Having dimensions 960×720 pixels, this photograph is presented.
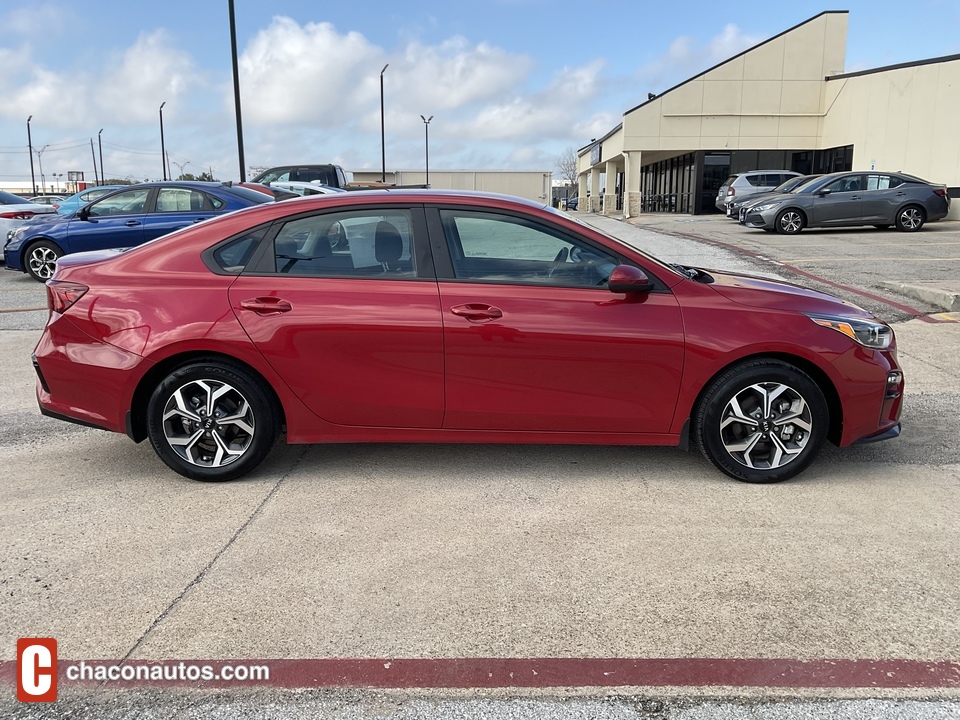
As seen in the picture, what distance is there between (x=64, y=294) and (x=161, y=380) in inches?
28.6

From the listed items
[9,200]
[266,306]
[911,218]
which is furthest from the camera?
[911,218]

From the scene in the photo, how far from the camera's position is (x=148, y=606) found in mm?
3055

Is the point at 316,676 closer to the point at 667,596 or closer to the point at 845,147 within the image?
the point at 667,596

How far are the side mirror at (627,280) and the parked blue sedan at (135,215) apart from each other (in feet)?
28.1

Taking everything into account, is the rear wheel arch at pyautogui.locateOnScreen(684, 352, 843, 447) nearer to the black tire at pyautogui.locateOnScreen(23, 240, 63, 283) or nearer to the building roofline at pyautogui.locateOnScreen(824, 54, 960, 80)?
the black tire at pyautogui.locateOnScreen(23, 240, 63, 283)

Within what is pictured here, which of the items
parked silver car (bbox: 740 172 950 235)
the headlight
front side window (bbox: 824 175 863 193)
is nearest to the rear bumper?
the headlight

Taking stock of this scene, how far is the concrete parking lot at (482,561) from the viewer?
9.09 ft

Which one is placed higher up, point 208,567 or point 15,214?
point 15,214

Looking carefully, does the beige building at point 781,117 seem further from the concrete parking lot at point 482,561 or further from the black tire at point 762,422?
the concrete parking lot at point 482,561

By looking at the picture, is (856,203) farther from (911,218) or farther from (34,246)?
(34,246)

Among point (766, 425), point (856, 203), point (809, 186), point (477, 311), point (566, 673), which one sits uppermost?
point (809, 186)

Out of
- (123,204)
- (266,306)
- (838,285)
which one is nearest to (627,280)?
(266,306)

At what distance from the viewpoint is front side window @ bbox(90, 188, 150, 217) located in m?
11.8

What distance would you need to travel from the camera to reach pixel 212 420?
13.8 ft
